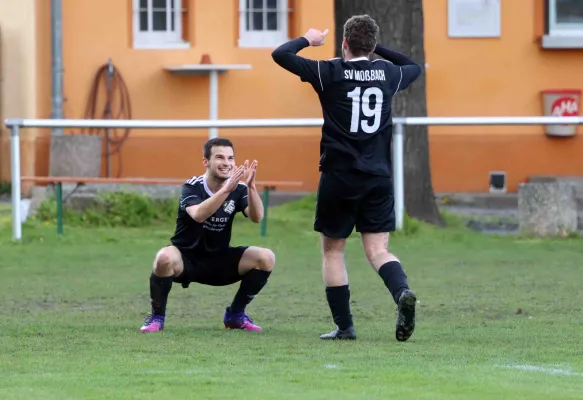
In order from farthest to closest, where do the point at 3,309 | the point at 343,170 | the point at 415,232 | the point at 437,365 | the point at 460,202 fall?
the point at 460,202, the point at 415,232, the point at 3,309, the point at 343,170, the point at 437,365

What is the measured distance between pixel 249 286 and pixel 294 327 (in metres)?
0.43

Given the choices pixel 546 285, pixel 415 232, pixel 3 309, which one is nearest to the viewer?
pixel 3 309

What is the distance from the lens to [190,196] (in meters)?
8.49

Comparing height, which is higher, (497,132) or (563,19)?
(563,19)

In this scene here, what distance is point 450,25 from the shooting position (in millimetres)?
21562

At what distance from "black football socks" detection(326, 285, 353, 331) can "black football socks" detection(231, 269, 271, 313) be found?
60cm

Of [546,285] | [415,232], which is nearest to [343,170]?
[546,285]

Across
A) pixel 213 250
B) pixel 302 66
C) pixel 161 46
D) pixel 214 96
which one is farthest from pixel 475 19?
pixel 302 66

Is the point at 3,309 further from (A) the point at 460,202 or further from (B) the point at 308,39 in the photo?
(A) the point at 460,202

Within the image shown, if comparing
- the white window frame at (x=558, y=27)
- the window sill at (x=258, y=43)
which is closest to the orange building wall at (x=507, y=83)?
the white window frame at (x=558, y=27)

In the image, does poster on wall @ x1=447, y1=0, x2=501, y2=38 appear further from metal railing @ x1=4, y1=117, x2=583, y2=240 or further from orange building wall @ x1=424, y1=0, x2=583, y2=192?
metal railing @ x1=4, y1=117, x2=583, y2=240

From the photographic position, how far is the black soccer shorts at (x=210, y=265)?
8641mm

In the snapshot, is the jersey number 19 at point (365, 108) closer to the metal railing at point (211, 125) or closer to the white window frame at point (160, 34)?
the metal railing at point (211, 125)

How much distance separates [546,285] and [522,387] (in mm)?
5355
